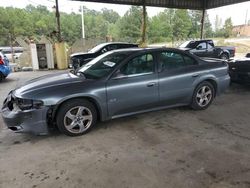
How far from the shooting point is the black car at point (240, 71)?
645 centimetres

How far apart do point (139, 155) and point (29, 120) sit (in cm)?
169

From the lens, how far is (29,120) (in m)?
3.40

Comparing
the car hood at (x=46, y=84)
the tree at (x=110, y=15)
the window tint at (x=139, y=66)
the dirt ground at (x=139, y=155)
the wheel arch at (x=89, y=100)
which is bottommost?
the dirt ground at (x=139, y=155)

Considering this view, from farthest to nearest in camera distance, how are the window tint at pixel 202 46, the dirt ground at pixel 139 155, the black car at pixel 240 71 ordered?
1. the window tint at pixel 202 46
2. the black car at pixel 240 71
3. the dirt ground at pixel 139 155

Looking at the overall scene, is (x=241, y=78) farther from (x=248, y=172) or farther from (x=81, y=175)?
(x=81, y=175)

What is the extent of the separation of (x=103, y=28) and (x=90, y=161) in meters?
54.9

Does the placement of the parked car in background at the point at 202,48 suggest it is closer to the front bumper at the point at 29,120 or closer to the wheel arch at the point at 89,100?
the wheel arch at the point at 89,100

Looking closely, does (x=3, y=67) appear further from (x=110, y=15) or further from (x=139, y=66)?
(x=110, y=15)

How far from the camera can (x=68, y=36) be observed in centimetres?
4428

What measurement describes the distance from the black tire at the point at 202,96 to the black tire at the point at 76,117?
2.20 m

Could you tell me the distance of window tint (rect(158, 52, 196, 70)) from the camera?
4352mm

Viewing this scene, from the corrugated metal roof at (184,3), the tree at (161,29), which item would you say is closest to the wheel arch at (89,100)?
the corrugated metal roof at (184,3)

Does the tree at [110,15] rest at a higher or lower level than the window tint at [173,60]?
higher

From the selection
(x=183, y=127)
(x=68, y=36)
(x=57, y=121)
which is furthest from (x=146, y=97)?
(x=68, y=36)
